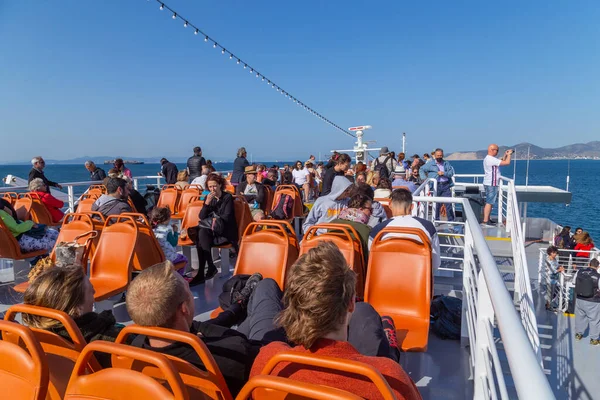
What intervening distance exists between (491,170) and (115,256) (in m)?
6.61

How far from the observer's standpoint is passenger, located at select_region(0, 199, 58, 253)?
4156 millimetres

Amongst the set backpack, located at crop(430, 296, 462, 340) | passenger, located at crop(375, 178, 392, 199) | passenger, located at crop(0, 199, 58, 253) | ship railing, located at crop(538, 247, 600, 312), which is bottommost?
ship railing, located at crop(538, 247, 600, 312)

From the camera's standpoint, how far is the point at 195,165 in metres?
9.20

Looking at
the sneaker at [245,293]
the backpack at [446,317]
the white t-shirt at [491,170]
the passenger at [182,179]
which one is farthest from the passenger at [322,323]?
the passenger at [182,179]

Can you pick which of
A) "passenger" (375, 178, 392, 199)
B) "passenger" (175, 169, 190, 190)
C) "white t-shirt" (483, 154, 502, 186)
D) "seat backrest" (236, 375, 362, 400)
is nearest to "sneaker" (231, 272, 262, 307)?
"seat backrest" (236, 375, 362, 400)

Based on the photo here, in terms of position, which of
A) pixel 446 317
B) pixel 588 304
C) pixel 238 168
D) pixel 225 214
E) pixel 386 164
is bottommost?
pixel 588 304

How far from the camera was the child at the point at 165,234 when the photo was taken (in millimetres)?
3971

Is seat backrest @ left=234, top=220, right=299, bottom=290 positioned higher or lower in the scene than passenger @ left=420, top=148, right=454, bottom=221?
lower

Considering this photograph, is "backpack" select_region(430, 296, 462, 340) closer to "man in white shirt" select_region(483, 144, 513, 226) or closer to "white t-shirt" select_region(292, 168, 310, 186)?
"man in white shirt" select_region(483, 144, 513, 226)

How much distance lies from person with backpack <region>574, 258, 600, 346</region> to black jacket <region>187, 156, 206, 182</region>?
25.3 feet

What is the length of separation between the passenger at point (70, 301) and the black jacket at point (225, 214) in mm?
2801

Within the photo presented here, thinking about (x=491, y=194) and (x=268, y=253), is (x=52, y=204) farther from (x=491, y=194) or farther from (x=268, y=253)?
(x=491, y=194)

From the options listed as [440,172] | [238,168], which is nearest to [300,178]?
[238,168]

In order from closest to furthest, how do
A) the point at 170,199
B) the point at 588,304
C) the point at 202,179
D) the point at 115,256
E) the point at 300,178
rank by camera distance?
the point at 115,256
the point at 588,304
the point at 170,199
the point at 202,179
the point at 300,178
